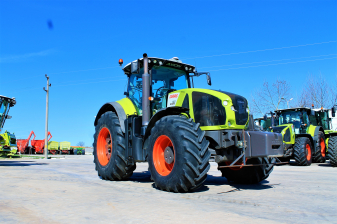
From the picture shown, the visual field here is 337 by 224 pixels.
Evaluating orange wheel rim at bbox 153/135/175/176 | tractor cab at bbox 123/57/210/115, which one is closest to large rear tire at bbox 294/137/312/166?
Result: tractor cab at bbox 123/57/210/115

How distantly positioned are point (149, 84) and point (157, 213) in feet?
12.1

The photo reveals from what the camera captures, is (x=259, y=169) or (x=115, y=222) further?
(x=259, y=169)

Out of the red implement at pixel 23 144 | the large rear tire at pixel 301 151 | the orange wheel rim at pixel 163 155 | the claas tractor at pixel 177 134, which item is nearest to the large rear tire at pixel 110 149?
the claas tractor at pixel 177 134

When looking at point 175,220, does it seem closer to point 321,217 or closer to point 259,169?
point 321,217

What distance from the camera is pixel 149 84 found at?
272 inches

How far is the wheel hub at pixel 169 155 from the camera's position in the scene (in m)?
5.66

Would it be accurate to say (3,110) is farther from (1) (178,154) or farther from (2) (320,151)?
(2) (320,151)

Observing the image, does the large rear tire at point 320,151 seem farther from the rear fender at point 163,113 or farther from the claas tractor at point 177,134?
the rear fender at point 163,113

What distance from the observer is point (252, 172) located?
21.7 feet

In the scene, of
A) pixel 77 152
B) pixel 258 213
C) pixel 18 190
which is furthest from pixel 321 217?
pixel 77 152

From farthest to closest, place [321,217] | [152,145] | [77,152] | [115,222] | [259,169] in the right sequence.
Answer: [77,152] < [259,169] < [152,145] < [321,217] < [115,222]

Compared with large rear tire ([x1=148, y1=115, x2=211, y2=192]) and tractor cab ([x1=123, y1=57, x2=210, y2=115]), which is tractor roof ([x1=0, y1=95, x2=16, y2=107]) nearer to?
tractor cab ([x1=123, y1=57, x2=210, y2=115])

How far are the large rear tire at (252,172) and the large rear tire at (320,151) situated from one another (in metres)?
9.08

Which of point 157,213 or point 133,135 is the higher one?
point 133,135
